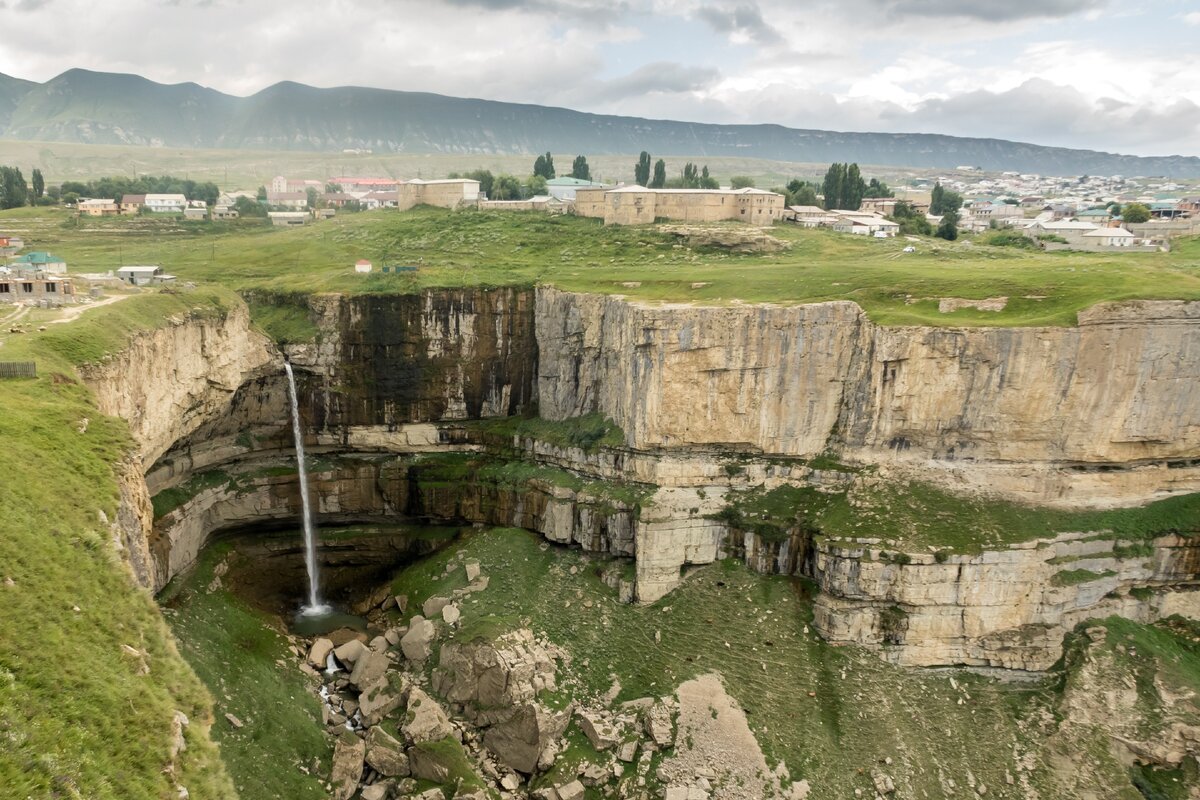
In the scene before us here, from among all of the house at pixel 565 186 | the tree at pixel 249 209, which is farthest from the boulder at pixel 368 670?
the house at pixel 565 186

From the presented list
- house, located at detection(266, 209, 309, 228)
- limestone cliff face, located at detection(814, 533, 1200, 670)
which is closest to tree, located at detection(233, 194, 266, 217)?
house, located at detection(266, 209, 309, 228)

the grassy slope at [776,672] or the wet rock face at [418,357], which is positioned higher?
the wet rock face at [418,357]

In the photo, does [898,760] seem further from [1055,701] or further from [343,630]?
[343,630]

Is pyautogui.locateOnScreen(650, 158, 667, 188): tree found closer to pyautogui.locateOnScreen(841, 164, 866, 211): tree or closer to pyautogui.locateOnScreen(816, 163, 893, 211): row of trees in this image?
pyautogui.locateOnScreen(816, 163, 893, 211): row of trees

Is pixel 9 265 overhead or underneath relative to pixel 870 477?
overhead

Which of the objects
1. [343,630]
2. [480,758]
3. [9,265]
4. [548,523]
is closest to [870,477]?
[548,523]

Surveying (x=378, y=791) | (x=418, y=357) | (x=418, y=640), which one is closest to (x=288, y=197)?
(x=418, y=357)

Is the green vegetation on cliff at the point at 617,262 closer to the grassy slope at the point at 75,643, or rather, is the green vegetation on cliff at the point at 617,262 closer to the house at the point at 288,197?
the grassy slope at the point at 75,643
